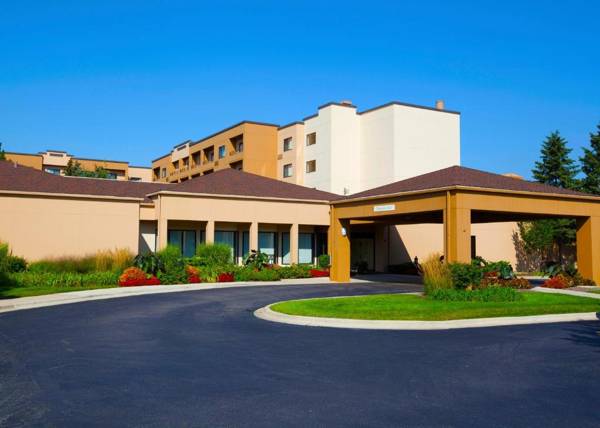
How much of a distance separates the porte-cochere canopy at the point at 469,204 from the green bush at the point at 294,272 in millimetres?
2970

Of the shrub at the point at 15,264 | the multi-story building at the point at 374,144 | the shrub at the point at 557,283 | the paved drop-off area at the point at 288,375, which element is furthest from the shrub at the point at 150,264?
the multi-story building at the point at 374,144

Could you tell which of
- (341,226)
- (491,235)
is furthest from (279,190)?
(491,235)

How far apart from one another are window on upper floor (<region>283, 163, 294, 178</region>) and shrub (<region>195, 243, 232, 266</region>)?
27012 millimetres

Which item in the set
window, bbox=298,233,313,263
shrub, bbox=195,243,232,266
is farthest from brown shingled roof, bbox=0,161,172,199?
window, bbox=298,233,313,263

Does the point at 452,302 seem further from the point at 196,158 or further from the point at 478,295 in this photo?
the point at 196,158

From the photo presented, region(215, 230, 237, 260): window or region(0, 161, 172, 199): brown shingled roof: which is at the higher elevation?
region(0, 161, 172, 199): brown shingled roof

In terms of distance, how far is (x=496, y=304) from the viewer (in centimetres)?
1859

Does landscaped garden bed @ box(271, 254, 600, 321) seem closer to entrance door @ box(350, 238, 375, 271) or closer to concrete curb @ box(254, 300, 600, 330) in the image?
concrete curb @ box(254, 300, 600, 330)

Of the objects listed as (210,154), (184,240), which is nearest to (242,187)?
(184,240)

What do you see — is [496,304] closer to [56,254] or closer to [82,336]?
[82,336]

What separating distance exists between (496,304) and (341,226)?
51.0 ft

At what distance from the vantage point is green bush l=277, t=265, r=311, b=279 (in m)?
34.0

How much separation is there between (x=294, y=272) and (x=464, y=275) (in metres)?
15.2

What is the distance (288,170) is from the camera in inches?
2356
